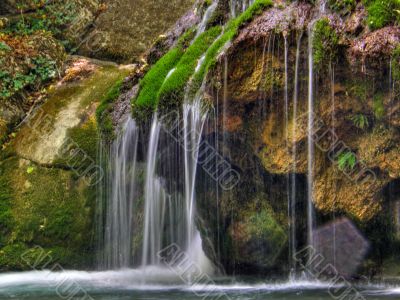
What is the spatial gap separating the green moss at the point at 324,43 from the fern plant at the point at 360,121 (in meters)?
0.76

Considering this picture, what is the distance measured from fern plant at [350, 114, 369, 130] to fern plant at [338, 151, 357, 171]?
13.6 inches

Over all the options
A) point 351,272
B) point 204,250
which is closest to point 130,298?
point 204,250

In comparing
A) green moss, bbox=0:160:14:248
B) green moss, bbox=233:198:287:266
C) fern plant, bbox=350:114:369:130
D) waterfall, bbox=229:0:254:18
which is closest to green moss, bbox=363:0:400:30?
fern plant, bbox=350:114:369:130

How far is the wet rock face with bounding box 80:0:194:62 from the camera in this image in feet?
40.2

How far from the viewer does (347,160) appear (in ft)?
23.7

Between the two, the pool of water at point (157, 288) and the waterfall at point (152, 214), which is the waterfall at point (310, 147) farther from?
the waterfall at point (152, 214)

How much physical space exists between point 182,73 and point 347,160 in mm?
2344

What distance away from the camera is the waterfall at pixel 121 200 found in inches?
332

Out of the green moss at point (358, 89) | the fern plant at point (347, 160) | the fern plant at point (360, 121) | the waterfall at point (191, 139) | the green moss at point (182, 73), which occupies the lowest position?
the fern plant at point (347, 160)

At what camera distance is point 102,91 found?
10.5 m

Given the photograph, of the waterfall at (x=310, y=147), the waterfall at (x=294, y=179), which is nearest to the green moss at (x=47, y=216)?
the waterfall at (x=294, y=179)

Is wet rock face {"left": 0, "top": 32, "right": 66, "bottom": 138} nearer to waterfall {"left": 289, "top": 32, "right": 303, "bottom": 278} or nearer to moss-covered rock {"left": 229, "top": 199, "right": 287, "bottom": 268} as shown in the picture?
moss-covered rock {"left": 229, "top": 199, "right": 287, "bottom": 268}

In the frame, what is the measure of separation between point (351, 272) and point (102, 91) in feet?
17.5

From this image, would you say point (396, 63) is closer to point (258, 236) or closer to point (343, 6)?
point (343, 6)
